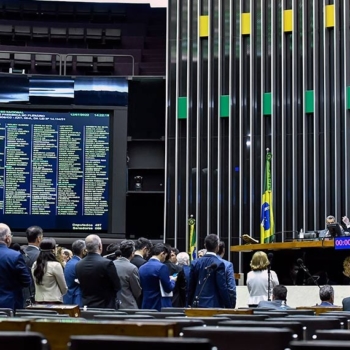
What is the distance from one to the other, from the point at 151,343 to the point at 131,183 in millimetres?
18157

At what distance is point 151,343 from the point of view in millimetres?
2621

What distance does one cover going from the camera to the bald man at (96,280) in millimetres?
7254

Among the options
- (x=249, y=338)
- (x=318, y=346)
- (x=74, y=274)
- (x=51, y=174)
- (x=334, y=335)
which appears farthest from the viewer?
(x=51, y=174)

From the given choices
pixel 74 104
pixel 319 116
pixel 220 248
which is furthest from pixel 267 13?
pixel 220 248

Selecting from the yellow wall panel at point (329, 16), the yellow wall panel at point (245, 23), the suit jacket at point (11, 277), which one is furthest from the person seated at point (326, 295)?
the yellow wall panel at point (245, 23)

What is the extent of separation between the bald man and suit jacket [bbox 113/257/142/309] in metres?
0.58

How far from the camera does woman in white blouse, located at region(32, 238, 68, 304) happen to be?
7.32 m

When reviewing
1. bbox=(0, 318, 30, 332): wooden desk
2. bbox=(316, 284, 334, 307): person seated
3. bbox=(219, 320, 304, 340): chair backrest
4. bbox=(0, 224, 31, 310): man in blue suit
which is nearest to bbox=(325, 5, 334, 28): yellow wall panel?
bbox=(316, 284, 334, 307): person seated

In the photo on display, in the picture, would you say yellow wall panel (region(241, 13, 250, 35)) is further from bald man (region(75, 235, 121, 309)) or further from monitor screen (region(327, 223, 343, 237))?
bald man (region(75, 235, 121, 309))

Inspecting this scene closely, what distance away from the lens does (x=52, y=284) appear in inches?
290

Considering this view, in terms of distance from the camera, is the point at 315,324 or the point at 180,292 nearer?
the point at 315,324

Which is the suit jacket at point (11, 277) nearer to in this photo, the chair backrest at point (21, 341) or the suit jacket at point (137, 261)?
the suit jacket at point (137, 261)

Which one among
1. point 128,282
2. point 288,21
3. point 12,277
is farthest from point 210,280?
point 288,21

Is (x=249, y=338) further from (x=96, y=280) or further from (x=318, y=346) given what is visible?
(x=96, y=280)
